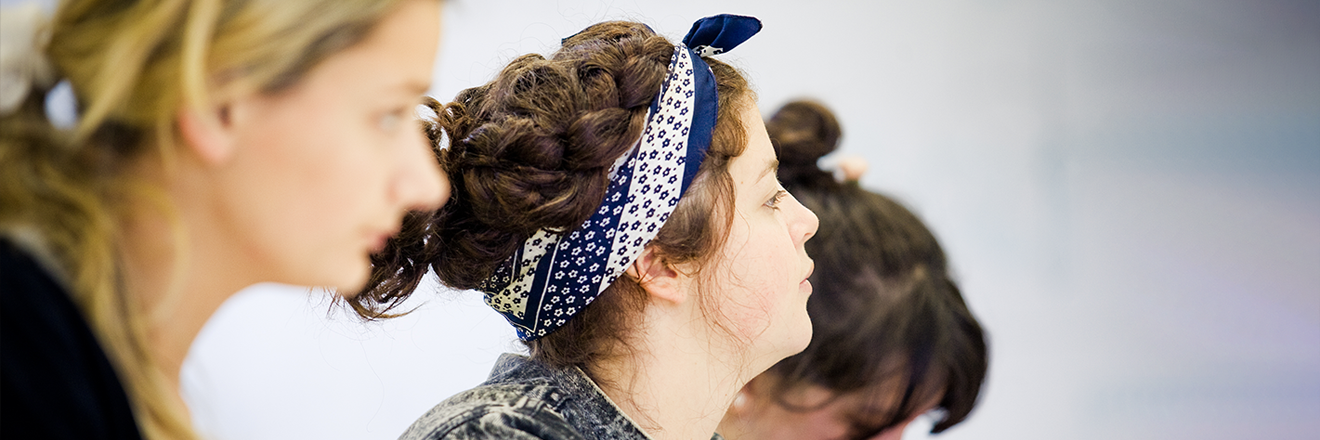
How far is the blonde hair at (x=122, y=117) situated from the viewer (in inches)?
20.7

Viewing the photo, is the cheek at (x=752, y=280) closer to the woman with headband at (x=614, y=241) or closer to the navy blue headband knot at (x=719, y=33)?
the woman with headband at (x=614, y=241)

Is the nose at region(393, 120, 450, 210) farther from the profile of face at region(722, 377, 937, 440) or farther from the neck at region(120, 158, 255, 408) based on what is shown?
the profile of face at region(722, 377, 937, 440)

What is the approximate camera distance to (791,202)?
3.88 ft

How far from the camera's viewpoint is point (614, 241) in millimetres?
984

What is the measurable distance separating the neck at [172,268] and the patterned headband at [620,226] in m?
0.41

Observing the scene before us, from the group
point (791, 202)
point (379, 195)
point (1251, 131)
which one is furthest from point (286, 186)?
point (1251, 131)

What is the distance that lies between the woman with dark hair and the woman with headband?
333 mm

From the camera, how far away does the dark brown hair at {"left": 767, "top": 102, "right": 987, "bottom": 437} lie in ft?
4.76

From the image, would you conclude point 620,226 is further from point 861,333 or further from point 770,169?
point 861,333

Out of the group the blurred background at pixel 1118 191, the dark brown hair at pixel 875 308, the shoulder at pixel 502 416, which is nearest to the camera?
the shoulder at pixel 502 416

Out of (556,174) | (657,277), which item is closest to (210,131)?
(556,174)

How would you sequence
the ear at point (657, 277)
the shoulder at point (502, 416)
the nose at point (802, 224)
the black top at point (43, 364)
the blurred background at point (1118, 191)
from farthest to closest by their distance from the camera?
the blurred background at point (1118, 191) → the nose at point (802, 224) → the ear at point (657, 277) → the shoulder at point (502, 416) → the black top at point (43, 364)

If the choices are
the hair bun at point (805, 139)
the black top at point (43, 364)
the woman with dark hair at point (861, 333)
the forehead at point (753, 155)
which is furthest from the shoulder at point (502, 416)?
the hair bun at point (805, 139)

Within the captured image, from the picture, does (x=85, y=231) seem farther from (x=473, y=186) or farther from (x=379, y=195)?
(x=473, y=186)
